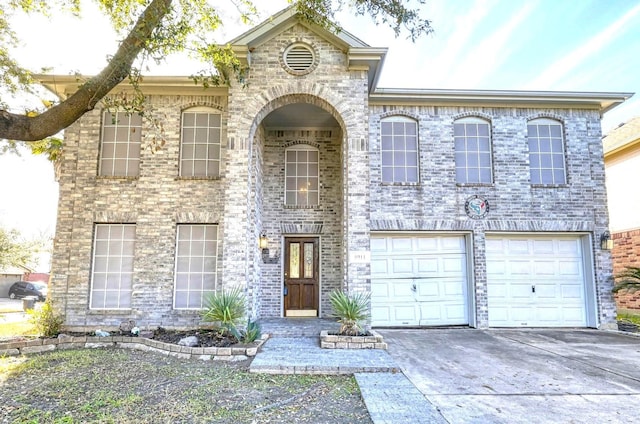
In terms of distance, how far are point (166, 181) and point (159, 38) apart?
3736 millimetres

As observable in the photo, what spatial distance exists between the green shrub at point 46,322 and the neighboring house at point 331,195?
57cm

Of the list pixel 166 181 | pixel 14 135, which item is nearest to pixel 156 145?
pixel 166 181

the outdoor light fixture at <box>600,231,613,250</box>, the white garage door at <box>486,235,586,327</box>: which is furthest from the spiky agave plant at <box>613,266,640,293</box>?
the outdoor light fixture at <box>600,231,613,250</box>

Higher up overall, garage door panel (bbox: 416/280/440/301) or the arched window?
the arched window

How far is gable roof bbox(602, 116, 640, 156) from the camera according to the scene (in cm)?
1119

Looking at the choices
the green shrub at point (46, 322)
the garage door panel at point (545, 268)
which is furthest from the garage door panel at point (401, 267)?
the green shrub at point (46, 322)

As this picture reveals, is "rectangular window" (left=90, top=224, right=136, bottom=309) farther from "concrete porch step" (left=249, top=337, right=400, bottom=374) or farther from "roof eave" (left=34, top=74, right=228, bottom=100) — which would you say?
"concrete porch step" (left=249, top=337, right=400, bottom=374)

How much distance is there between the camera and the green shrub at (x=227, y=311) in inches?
282

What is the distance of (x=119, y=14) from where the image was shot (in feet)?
22.0

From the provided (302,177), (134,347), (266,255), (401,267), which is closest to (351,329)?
(401,267)

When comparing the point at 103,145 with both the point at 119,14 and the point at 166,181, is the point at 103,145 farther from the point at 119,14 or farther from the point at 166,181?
the point at 119,14

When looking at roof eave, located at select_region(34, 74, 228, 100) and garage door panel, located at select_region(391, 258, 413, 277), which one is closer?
roof eave, located at select_region(34, 74, 228, 100)

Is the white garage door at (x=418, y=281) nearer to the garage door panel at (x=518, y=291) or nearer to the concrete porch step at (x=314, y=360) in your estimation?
the garage door panel at (x=518, y=291)

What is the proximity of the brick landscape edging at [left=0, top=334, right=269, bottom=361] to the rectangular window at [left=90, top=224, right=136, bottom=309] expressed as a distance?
1463 mm
